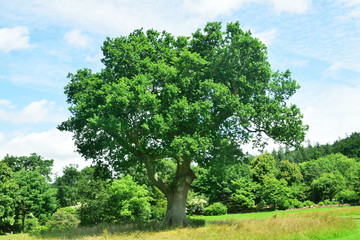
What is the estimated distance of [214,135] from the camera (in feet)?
69.9

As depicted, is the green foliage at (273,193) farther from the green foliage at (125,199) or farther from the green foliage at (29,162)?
the green foliage at (29,162)

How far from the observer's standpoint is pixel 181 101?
784 inches

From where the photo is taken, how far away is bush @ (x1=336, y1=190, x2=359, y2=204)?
47.3 meters

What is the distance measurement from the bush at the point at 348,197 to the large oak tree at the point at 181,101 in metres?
34.1

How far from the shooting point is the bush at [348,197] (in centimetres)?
4731

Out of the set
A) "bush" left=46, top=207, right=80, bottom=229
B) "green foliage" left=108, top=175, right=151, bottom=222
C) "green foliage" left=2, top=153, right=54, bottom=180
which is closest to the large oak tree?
"green foliage" left=108, top=175, right=151, bottom=222

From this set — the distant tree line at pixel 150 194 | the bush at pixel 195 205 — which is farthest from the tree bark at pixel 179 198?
the bush at pixel 195 205

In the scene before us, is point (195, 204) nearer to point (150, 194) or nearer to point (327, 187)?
point (150, 194)

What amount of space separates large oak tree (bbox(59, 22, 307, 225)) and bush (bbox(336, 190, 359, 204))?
3407 cm

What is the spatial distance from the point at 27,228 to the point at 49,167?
39.2 m

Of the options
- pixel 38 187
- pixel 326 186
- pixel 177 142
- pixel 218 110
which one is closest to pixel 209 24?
pixel 218 110

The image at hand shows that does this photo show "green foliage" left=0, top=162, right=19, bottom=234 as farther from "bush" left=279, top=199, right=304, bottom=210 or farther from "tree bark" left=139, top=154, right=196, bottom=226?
"bush" left=279, top=199, right=304, bottom=210

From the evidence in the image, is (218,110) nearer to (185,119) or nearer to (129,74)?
(185,119)

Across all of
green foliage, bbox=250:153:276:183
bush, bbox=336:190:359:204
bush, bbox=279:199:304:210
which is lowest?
bush, bbox=279:199:304:210
